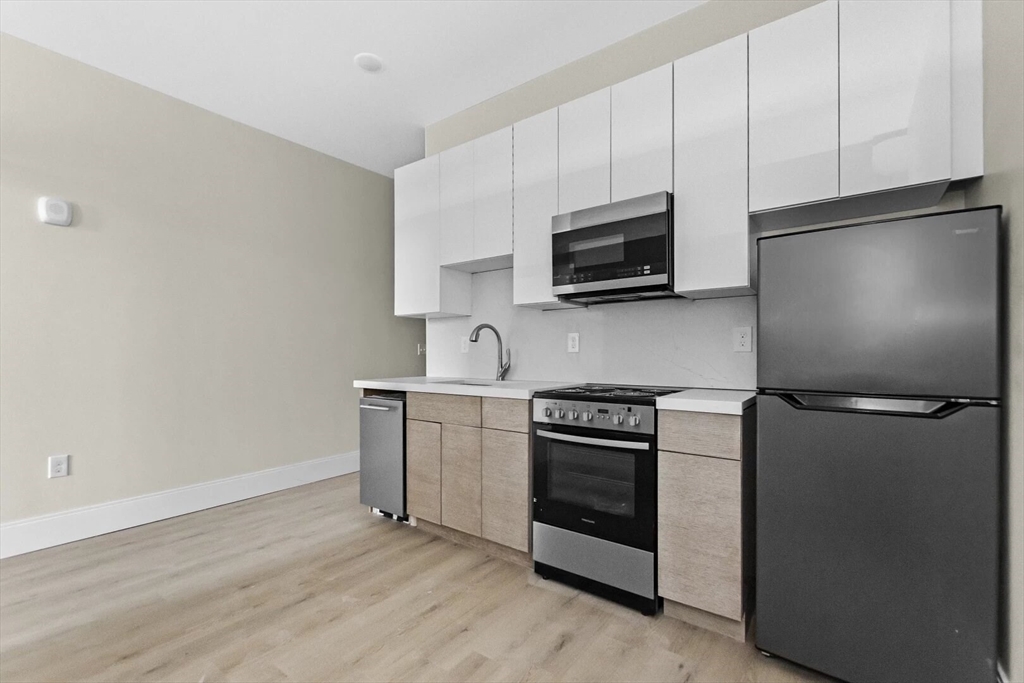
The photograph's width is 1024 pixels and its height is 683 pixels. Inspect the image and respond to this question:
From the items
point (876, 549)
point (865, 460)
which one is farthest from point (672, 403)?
point (876, 549)

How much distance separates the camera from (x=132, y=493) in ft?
10.5

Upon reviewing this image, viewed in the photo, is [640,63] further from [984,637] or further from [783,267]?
[984,637]

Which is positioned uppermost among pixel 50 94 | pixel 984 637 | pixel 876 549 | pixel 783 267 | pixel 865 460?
pixel 50 94

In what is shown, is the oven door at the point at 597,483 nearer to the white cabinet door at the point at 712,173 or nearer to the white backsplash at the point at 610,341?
the white backsplash at the point at 610,341

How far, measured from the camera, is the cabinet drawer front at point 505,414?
2455mm

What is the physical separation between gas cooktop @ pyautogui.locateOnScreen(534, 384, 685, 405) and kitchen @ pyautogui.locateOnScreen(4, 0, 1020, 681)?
→ 19 millimetres

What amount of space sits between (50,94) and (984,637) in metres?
4.91

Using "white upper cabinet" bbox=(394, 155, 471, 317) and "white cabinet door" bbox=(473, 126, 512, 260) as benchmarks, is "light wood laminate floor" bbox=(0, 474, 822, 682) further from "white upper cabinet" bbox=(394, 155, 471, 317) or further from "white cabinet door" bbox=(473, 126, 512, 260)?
"white cabinet door" bbox=(473, 126, 512, 260)

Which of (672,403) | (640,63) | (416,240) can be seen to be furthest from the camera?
(416,240)

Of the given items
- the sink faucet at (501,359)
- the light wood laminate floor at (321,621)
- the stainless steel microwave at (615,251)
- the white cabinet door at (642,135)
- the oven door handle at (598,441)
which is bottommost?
the light wood laminate floor at (321,621)

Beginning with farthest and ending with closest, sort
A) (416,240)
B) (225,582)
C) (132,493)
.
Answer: (416,240) → (132,493) → (225,582)

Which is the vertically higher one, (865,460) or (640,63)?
(640,63)

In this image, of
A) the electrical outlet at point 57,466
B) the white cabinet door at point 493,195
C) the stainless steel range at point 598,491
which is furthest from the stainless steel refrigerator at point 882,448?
the electrical outlet at point 57,466

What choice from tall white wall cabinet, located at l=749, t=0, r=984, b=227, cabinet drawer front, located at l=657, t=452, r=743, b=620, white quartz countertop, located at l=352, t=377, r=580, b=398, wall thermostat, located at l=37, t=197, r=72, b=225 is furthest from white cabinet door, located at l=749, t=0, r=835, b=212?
wall thermostat, located at l=37, t=197, r=72, b=225
